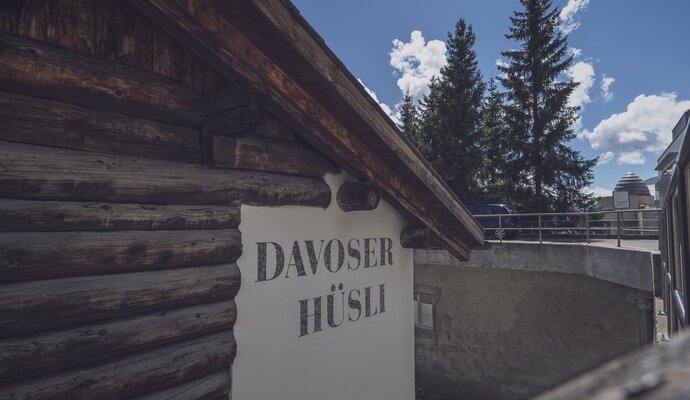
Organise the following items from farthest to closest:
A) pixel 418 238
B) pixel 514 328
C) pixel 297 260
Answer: pixel 514 328, pixel 418 238, pixel 297 260

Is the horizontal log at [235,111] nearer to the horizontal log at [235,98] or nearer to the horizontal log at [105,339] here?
the horizontal log at [235,98]

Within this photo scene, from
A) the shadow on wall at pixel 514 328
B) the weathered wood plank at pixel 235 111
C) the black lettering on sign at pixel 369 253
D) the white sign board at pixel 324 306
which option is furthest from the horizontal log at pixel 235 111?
the shadow on wall at pixel 514 328

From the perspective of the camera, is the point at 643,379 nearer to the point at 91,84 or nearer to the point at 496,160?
the point at 91,84

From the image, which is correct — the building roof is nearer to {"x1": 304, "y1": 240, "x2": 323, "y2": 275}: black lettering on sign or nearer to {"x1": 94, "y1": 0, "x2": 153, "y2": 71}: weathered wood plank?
{"x1": 94, "y1": 0, "x2": 153, "y2": 71}: weathered wood plank

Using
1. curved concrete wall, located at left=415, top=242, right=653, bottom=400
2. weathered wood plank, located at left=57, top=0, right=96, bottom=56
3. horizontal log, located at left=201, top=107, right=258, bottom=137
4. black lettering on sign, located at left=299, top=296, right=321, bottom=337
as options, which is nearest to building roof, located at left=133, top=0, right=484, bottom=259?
horizontal log, located at left=201, top=107, right=258, bottom=137

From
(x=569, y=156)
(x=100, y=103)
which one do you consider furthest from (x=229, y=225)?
(x=569, y=156)

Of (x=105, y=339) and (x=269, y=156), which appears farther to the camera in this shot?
(x=269, y=156)

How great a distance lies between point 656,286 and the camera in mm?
7285

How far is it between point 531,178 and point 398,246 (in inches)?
714

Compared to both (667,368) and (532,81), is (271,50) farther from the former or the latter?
(532,81)

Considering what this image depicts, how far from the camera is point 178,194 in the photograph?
10.2ft

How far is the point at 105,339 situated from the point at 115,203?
916mm

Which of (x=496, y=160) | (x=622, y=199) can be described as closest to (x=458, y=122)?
(x=496, y=160)

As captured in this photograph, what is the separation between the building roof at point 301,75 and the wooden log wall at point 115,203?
0.93 ft
